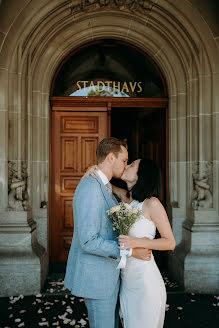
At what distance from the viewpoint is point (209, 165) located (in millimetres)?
5145

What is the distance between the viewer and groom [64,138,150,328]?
2.15 metres

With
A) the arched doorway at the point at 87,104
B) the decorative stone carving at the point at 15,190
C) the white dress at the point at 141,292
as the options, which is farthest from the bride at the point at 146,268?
the arched doorway at the point at 87,104

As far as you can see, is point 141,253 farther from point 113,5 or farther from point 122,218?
point 113,5

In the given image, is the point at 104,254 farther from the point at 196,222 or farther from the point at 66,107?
the point at 66,107

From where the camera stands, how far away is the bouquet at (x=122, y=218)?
221 centimetres

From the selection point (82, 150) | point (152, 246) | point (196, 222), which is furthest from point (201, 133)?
point (152, 246)

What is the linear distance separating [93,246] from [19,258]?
300cm

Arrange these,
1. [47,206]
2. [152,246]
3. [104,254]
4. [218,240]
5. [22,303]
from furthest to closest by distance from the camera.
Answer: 1. [47,206]
2. [218,240]
3. [22,303]
4. [152,246]
5. [104,254]

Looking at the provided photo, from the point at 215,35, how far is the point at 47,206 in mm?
3961

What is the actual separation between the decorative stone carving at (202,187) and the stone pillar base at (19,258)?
264cm

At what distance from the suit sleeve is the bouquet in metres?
0.06

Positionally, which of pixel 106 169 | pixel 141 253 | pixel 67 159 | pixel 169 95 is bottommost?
pixel 141 253

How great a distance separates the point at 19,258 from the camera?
4.71 meters

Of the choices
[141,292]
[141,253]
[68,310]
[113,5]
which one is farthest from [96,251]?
[113,5]
